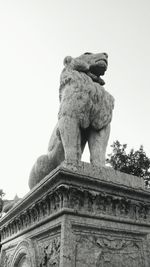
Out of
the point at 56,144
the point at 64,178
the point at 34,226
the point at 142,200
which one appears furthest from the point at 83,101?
the point at 34,226

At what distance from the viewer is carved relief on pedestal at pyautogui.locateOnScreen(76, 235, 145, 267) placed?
350 cm

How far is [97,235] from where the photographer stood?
3.74 metres

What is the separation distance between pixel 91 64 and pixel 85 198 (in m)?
2.57

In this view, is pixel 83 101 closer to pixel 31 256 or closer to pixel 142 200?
pixel 142 200

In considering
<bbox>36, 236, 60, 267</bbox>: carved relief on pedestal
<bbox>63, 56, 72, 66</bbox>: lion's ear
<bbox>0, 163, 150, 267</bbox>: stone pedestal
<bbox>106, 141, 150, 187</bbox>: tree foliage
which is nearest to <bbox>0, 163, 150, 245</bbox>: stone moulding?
<bbox>0, 163, 150, 267</bbox>: stone pedestal

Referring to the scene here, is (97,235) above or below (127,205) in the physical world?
below

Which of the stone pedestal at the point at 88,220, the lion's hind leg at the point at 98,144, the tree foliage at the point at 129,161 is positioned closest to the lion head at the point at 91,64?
the lion's hind leg at the point at 98,144

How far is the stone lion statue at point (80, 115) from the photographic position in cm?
455

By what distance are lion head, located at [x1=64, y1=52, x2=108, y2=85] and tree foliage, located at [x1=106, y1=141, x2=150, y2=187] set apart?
21636mm

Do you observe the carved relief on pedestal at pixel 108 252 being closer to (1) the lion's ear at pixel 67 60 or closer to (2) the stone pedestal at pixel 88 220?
(2) the stone pedestal at pixel 88 220

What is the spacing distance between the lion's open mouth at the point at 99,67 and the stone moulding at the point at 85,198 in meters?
2.00

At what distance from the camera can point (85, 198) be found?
3.77 meters

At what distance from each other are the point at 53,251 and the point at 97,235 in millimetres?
598

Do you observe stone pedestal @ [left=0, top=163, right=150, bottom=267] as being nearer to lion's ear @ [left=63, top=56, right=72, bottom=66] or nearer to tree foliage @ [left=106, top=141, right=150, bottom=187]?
lion's ear @ [left=63, top=56, right=72, bottom=66]
